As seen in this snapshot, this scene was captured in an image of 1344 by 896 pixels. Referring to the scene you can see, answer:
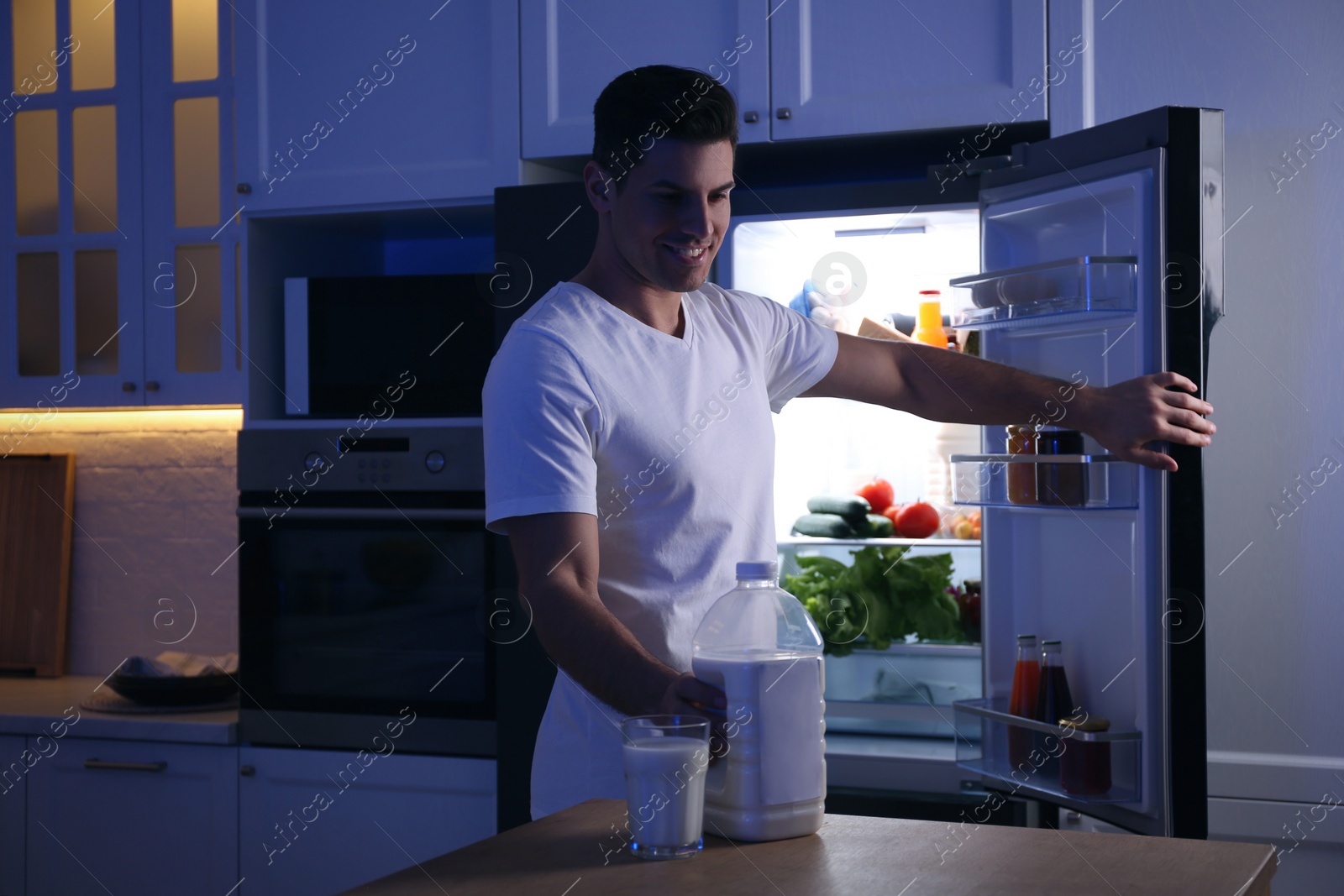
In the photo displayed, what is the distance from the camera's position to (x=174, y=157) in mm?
2887

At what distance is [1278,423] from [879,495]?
76 cm

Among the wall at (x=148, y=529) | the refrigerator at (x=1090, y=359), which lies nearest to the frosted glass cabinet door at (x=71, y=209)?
the wall at (x=148, y=529)

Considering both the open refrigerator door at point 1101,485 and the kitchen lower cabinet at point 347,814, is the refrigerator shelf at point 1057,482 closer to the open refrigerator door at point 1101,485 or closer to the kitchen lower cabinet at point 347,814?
the open refrigerator door at point 1101,485

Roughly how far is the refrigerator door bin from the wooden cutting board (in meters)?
2.38

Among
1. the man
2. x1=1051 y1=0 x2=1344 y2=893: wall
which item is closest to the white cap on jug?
the man

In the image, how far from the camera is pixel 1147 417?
1.68m

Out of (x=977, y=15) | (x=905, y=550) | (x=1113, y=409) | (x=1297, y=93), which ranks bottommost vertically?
(x=905, y=550)

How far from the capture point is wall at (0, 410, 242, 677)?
325 cm

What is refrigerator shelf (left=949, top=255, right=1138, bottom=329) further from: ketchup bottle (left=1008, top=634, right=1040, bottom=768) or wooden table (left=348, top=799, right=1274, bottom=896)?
wooden table (left=348, top=799, right=1274, bottom=896)

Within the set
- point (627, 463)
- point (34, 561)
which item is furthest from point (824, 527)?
point (34, 561)

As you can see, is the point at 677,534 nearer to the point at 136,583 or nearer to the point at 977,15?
the point at 977,15

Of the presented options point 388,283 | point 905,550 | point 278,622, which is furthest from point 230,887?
point 905,550

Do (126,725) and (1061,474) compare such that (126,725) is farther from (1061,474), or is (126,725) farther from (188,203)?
(1061,474)

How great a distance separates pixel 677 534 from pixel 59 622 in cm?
240
